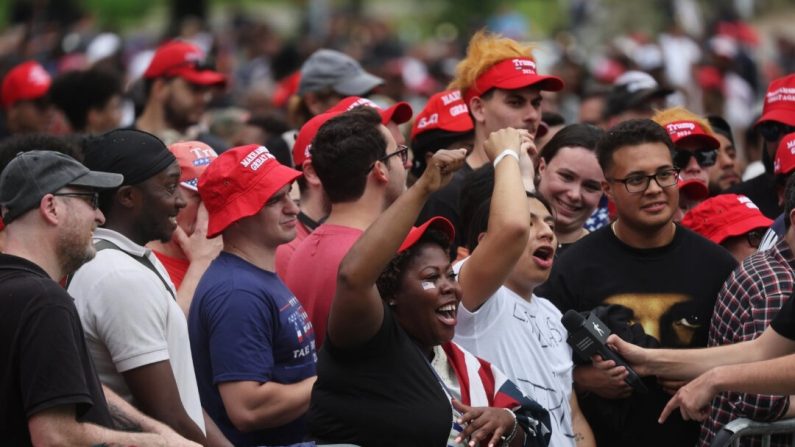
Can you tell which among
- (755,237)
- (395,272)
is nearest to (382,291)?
(395,272)

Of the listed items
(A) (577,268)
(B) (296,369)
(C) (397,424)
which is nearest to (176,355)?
(B) (296,369)

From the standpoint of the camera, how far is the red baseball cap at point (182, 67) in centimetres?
1029

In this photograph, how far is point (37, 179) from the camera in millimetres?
4801

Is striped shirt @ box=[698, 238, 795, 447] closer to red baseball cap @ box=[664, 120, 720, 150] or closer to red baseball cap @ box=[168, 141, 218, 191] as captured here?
red baseball cap @ box=[664, 120, 720, 150]

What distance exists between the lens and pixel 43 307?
14.5 feet

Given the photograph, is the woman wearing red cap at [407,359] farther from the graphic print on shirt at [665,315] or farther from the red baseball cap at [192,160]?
the red baseball cap at [192,160]

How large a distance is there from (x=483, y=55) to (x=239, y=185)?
8.05 ft

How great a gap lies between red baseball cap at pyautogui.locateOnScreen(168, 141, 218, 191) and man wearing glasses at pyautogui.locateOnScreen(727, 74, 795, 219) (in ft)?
10.8

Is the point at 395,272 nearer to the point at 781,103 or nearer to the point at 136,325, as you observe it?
the point at 136,325

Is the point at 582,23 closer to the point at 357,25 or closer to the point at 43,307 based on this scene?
the point at 357,25

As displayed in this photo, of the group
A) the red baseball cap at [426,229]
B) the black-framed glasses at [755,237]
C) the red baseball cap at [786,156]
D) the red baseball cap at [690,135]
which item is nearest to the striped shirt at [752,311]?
the black-framed glasses at [755,237]

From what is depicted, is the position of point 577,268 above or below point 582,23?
above

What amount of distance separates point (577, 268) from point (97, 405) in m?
2.61

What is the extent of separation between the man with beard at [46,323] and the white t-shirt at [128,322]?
0.33m
